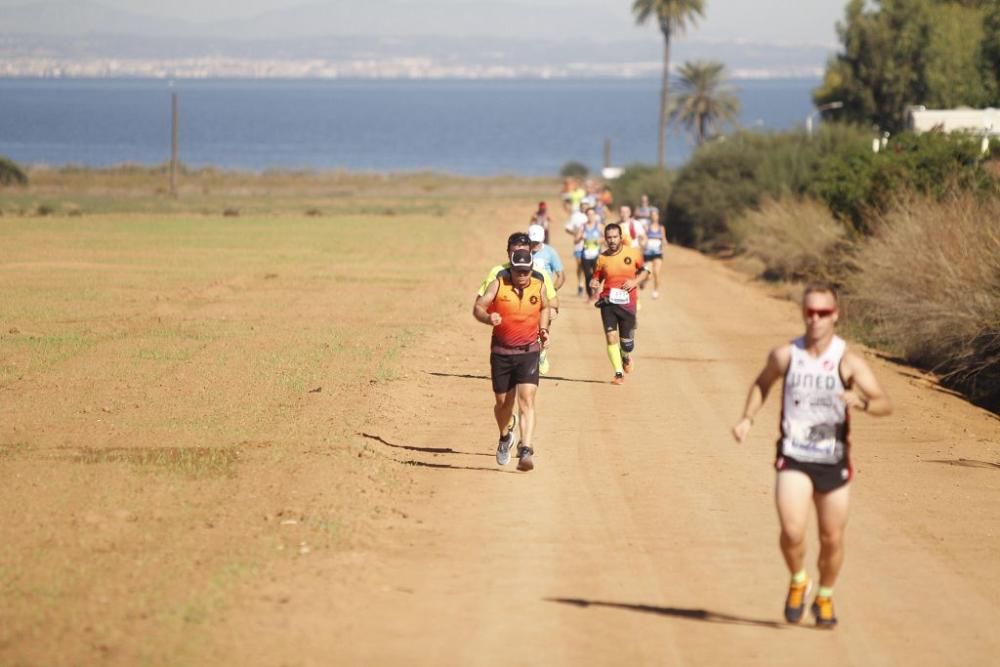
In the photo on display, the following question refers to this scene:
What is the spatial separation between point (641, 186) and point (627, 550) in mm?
57945

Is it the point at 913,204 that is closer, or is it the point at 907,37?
the point at 913,204

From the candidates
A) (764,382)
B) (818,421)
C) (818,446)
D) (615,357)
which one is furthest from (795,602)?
(615,357)

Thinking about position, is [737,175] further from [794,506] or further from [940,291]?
[794,506]

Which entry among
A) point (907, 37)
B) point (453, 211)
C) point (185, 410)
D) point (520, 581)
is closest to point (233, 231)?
point (453, 211)

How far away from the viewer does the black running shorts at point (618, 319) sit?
59.1 feet

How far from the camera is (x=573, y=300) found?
28.5 m

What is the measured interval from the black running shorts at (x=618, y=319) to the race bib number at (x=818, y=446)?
949cm

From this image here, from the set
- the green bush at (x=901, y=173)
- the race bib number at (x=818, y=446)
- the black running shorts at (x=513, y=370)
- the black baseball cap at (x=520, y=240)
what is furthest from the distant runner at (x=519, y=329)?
the green bush at (x=901, y=173)

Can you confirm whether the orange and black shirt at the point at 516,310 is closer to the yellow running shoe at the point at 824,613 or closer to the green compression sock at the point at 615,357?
the yellow running shoe at the point at 824,613

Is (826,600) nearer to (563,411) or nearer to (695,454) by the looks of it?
(695,454)

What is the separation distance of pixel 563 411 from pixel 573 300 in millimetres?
12342

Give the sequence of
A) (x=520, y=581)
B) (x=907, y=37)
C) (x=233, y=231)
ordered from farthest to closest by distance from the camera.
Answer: (x=907, y=37) → (x=233, y=231) → (x=520, y=581)

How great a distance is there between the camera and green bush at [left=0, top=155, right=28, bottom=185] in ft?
268

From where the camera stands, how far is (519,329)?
41.2ft
